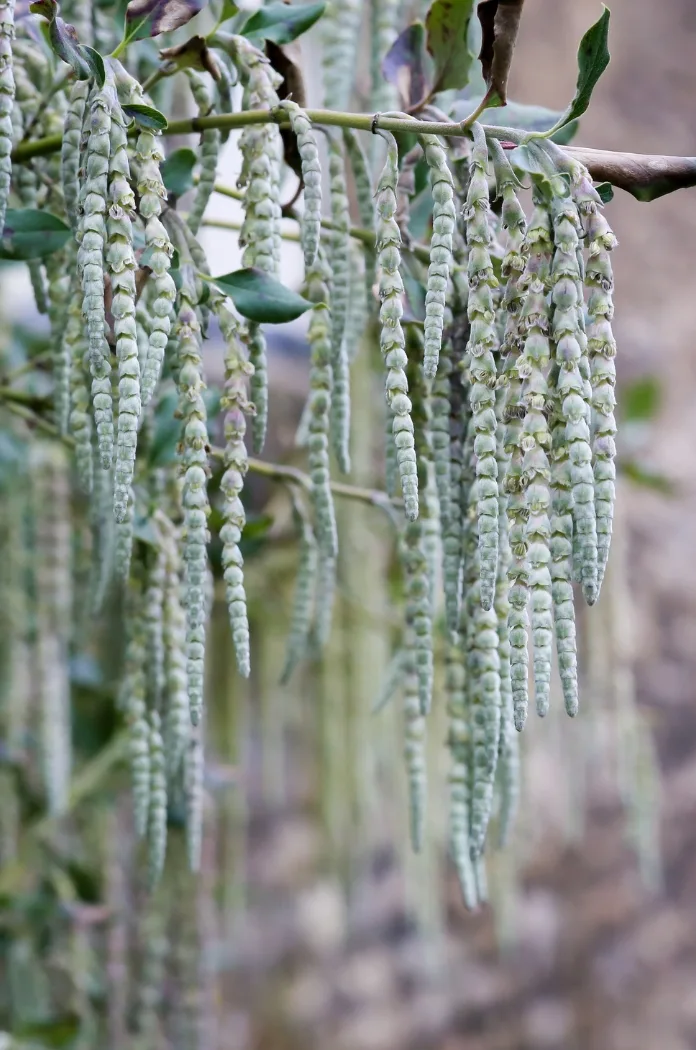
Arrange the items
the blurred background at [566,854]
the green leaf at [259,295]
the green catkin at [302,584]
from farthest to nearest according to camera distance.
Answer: the blurred background at [566,854]
the green catkin at [302,584]
the green leaf at [259,295]

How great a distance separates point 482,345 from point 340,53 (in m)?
0.52

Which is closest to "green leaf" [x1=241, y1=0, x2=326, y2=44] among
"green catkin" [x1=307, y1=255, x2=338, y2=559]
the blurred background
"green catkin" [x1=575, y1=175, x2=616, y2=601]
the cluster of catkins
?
the cluster of catkins

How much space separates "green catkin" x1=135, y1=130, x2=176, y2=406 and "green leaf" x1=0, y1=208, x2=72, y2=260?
14 centimetres

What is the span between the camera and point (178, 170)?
798 mm

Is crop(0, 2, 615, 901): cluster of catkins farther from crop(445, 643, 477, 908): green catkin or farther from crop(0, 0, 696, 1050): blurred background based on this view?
crop(0, 0, 696, 1050): blurred background

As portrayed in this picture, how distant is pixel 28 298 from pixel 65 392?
228 centimetres

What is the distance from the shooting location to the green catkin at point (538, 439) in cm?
54

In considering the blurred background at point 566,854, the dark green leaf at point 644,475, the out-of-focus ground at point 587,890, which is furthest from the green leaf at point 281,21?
the out-of-focus ground at point 587,890

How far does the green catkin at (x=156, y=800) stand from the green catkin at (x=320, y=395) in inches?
7.8

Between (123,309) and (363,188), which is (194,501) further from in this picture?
(363,188)

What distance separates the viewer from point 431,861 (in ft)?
6.13

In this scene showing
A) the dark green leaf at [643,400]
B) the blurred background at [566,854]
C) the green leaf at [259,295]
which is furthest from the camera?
the blurred background at [566,854]

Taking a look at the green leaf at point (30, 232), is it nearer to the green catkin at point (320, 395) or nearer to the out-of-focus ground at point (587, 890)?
the green catkin at point (320, 395)

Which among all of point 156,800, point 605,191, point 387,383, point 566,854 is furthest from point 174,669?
point 566,854
